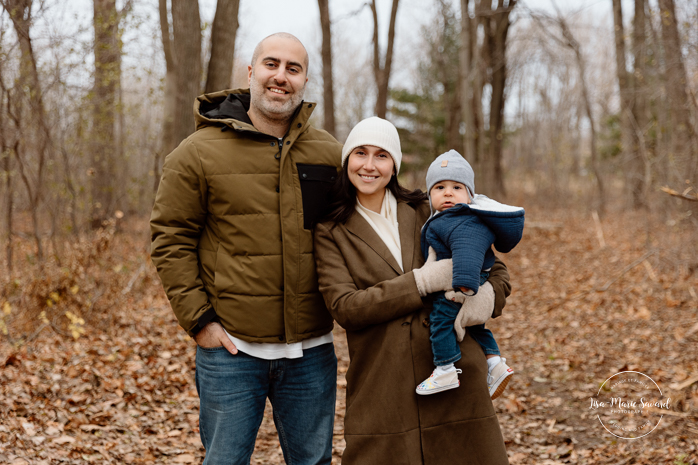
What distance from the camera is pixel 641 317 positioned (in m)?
7.15

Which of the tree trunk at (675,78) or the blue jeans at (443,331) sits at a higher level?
the tree trunk at (675,78)

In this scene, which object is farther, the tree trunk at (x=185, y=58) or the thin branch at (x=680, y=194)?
the tree trunk at (x=185, y=58)

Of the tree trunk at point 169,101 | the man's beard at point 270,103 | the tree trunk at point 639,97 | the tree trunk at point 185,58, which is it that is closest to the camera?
the man's beard at point 270,103

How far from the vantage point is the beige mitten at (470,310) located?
2451 millimetres

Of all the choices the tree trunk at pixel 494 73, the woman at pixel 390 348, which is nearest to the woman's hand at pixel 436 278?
the woman at pixel 390 348

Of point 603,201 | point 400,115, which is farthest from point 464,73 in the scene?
point 400,115

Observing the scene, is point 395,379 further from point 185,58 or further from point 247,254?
point 185,58

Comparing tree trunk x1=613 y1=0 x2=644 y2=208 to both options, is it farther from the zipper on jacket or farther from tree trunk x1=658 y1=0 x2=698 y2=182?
the zipper on jacket

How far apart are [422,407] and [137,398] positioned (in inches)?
131

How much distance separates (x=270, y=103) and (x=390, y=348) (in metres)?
1.32

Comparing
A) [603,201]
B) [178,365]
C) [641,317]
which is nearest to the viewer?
[178,365]

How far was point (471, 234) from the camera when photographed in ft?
7.95

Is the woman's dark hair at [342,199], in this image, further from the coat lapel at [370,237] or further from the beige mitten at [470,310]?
the beige mitten at [470,310]

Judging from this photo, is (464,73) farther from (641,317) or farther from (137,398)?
(137,398)
